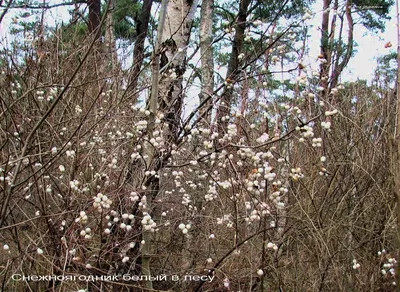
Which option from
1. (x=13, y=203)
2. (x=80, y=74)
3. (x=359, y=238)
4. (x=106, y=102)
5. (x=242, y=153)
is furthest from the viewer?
(x=80, y=74)

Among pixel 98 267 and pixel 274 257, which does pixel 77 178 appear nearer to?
pixel 98 267

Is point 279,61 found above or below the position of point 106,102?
above

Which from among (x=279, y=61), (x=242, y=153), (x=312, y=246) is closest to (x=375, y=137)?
(x=312, y=246)

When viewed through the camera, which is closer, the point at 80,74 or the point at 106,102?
the point at 106,102

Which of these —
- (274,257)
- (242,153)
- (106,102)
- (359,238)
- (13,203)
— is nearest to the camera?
(242,153)

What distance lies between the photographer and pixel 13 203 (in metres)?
3.06

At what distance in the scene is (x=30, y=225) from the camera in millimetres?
3145

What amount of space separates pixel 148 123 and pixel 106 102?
1635 millimetres

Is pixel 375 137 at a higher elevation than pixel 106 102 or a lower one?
lower

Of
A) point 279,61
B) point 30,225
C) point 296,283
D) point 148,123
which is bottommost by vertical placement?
point 296,283

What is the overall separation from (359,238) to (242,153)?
66.5 inches

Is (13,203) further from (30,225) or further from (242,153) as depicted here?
(242,153)

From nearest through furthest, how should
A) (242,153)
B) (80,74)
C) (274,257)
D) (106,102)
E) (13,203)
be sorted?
1. (242,153)
2. (13,203)
3. (274,257)
4. (106,102)
5. (80,74)

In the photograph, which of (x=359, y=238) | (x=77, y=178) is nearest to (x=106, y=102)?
(x=77, y=178)
